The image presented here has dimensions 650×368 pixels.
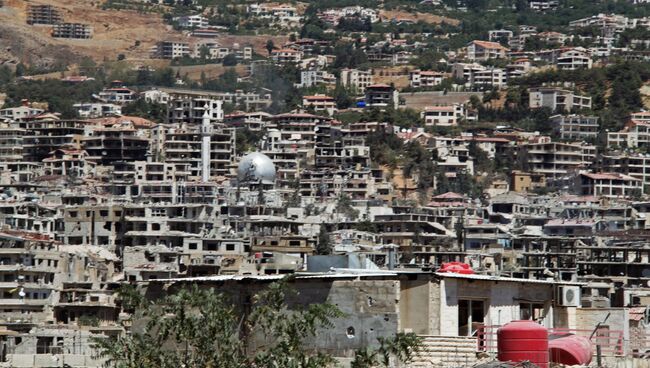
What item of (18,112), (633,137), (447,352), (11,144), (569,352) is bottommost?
(633,137)

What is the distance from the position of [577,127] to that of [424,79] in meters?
26.6

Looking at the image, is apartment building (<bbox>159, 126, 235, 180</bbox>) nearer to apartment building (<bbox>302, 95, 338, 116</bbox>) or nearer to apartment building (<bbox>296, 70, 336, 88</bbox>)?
apartment building (<bbox>302, 95, 338, 116</bbox>)

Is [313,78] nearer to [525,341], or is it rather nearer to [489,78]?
[489,78]

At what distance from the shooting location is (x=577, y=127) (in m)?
162

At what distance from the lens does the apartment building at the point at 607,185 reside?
138750 mm

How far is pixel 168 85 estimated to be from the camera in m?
192

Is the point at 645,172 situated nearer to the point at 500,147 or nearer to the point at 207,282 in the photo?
the point at 500,147

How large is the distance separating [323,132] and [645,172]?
22.7 metres

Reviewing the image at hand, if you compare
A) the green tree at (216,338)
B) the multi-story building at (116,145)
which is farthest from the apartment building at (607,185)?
the green tree at (216,338)

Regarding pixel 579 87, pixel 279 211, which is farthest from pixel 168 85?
pixel 279 211

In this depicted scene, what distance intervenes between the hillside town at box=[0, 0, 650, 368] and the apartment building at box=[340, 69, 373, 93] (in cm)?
57

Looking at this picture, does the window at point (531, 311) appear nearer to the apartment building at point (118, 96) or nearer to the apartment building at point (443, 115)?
the apartment building at point (443, 115)

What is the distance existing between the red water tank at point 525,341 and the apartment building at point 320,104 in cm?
15273

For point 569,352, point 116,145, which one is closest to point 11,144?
point 116,145
